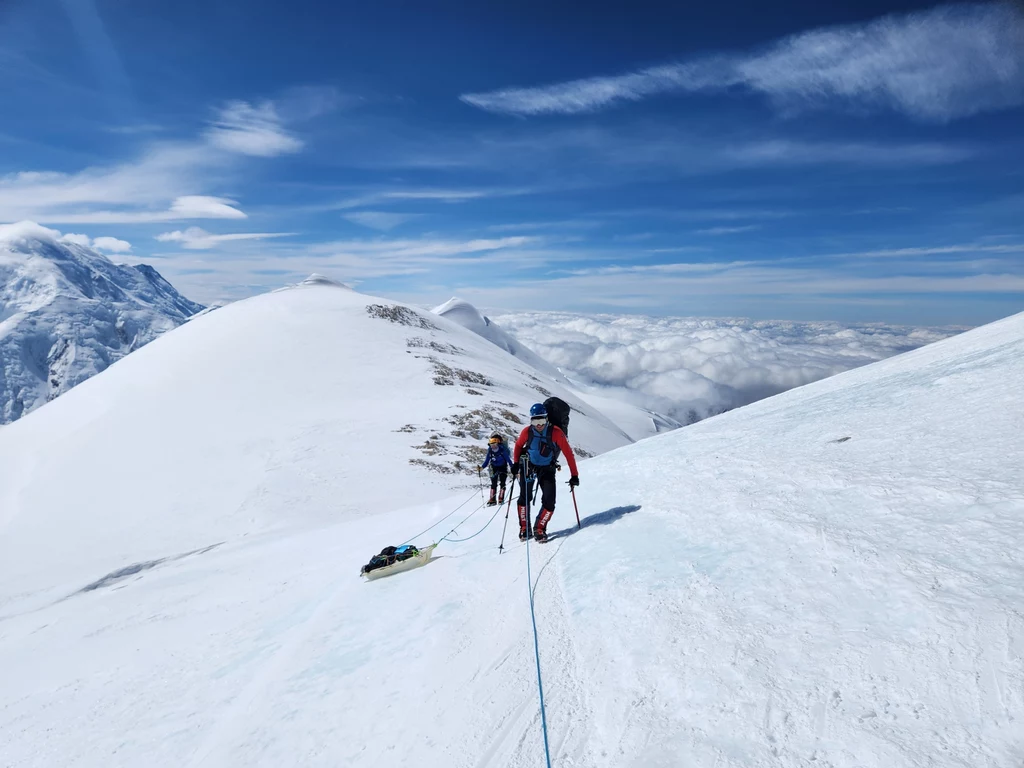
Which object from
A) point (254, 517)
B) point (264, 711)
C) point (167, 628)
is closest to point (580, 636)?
point (264, 711)

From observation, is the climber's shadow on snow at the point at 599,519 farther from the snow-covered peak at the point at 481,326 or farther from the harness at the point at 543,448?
the snow-covered peak at the point at 481,326

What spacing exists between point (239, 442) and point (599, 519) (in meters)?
25.5

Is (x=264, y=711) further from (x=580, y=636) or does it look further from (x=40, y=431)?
(x=40, y=431)

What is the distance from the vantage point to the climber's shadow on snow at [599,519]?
29.9ft

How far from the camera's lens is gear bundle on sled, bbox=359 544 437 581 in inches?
371

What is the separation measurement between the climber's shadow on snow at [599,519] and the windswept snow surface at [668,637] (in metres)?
0.09

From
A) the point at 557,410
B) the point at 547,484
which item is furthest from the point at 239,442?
the point at 547,484

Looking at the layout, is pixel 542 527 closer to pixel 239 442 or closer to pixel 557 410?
pixel 557 410

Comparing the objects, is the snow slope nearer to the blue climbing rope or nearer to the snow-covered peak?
the blue climbing rope

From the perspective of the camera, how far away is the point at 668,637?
509 cm

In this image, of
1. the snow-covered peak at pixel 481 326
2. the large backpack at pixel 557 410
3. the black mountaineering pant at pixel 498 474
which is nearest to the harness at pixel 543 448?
the large backpack at pixel 557 410

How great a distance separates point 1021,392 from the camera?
747 centimetres

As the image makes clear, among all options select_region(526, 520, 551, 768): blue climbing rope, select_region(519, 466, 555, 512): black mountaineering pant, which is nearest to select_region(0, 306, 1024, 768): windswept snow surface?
select_region(526, 520, 551, 768): blue climbing rope

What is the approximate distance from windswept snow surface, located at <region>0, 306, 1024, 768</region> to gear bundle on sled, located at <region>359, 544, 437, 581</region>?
0.21 meters
